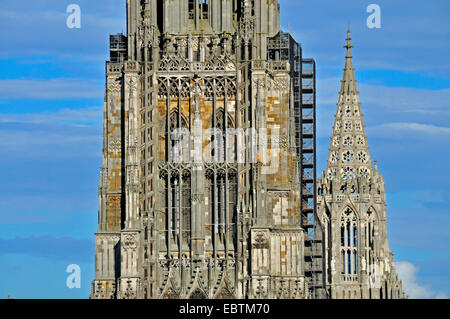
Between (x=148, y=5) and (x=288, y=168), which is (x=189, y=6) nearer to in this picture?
(x=148, y=5)

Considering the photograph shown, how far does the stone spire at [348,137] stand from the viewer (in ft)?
575

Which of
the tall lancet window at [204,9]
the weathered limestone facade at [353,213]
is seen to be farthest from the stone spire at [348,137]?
the tall lancet window at [204,9]

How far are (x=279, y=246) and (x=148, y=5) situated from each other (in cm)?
1657

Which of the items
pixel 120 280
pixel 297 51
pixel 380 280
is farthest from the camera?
pixel 380 280

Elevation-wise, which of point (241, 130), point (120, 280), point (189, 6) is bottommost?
point (120, 280)

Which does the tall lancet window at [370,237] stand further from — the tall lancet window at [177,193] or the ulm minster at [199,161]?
the tall lancet window at [177,193]

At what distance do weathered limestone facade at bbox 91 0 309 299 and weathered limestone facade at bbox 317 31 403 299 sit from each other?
130 feet

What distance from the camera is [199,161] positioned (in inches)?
5054

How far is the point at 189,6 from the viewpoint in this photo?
13238 centimetres

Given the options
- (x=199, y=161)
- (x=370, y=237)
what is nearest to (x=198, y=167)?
(x=199, y=161)

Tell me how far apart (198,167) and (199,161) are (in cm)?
44

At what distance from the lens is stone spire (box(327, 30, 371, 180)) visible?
575 ft

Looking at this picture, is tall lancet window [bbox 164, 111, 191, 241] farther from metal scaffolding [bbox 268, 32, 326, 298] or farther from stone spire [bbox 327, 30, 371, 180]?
stone spire [bbox 327, 30, 371, 180]

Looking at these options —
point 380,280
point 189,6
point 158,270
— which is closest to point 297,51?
point 189,6
